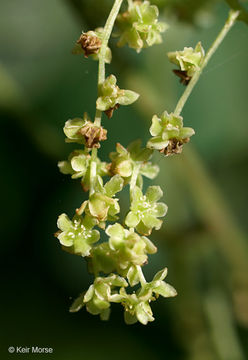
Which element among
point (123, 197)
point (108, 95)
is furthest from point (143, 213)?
point (123, 197)

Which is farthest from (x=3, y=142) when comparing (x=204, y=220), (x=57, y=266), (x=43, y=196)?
(x=204, y=220)

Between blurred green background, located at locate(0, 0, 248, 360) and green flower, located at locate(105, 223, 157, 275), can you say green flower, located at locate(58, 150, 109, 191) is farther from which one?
blurred green background, located at locate(0, 0, 248, 360)

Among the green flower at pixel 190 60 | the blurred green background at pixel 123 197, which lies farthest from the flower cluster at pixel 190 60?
the blurred green background at pixel 123 197

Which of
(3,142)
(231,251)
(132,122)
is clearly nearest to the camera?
(231,251)

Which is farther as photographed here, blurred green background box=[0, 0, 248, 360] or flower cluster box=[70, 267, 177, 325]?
blurred green background box=[0, 0, 248, 360]

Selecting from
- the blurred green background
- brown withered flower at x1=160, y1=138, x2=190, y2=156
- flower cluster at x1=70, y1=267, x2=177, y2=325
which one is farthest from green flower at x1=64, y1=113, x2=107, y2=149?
the blurred green background

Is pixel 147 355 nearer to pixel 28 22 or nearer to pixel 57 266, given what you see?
pixel 57 266

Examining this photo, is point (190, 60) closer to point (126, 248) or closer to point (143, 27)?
point (143, 27)
